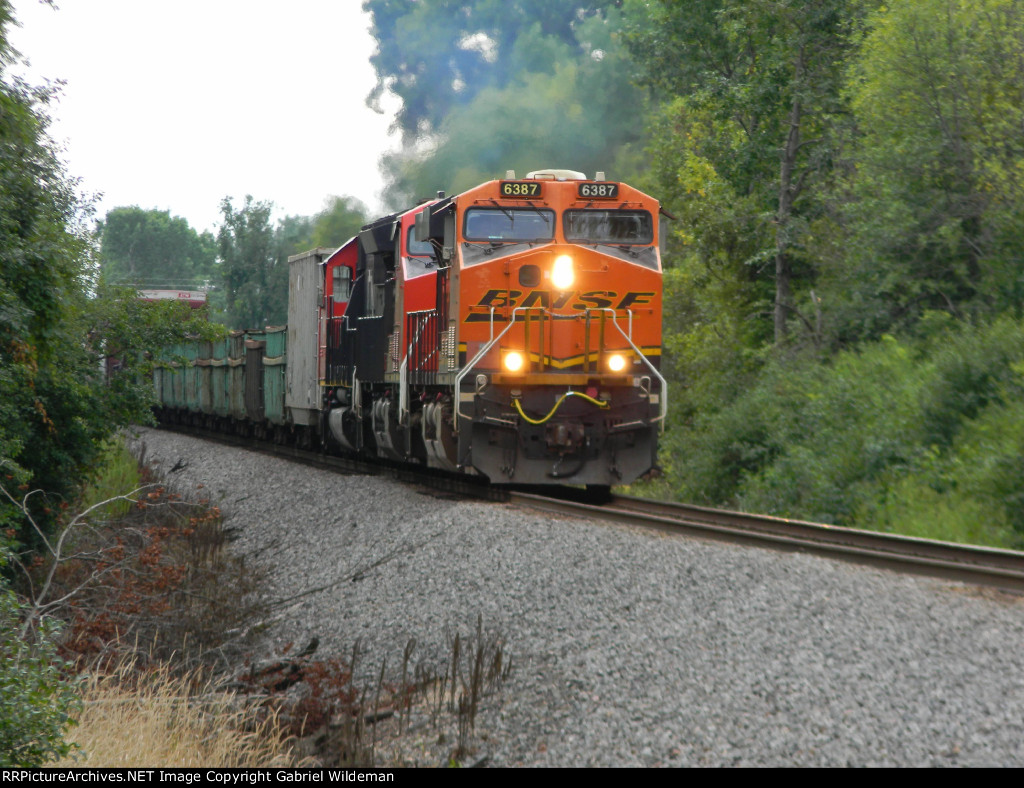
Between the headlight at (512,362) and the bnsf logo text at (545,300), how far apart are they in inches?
19.9

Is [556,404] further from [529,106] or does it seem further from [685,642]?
[529,106]

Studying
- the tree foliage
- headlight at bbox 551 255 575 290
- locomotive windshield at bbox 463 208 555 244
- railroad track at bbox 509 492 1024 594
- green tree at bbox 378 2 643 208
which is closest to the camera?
railroad track at bbox 509 492 1024 594

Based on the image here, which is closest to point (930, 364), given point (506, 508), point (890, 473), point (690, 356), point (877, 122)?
point (890, 473)

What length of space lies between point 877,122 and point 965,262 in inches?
104

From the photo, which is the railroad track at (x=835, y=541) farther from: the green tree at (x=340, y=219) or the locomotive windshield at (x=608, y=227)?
the green tree at (x=340, y=219)

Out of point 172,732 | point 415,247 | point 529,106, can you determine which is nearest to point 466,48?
point 529,106

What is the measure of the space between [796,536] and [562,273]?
390 cm

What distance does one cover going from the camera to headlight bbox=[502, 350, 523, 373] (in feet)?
37.2

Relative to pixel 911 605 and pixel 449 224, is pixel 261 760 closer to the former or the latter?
pixel 911 605

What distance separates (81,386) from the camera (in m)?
15.9

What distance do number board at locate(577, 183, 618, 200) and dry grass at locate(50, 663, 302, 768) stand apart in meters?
6.68

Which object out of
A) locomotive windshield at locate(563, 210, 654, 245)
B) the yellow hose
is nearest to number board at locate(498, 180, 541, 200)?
locomotive windshield at locate(563, 210, 654, 245)

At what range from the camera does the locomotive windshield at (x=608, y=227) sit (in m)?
12.0

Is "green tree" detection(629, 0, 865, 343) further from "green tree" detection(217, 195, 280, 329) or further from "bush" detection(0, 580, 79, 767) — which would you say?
"green tree" detection(217, 195, 280, 329)
